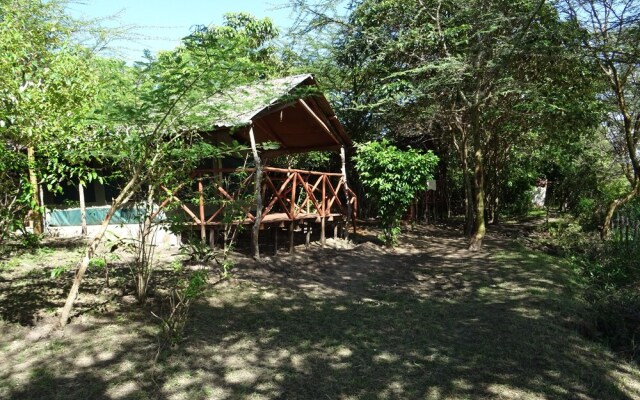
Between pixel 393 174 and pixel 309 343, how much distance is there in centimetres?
686

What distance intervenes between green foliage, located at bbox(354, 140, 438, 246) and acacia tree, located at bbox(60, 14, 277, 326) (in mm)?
6266

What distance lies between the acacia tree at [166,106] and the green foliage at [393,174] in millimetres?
6266

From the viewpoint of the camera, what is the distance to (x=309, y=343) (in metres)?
4.68

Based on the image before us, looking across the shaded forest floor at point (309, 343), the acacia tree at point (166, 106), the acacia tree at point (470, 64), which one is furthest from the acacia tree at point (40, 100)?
the acacia tree at point (470, 64)

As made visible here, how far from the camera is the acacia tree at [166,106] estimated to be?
397 centimetres

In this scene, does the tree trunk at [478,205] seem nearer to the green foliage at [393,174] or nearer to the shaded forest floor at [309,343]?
the green foliage at [393,174]

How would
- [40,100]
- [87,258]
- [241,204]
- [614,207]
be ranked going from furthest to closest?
[614,207] < [241,204] < [87,258] < [40,100]

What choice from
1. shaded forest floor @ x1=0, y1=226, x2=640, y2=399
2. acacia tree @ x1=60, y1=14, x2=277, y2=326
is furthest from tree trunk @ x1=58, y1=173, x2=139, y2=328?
shaded forest floor @ x1=0, y1=226, x2=640, y2=399

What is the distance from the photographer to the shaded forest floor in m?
3.63

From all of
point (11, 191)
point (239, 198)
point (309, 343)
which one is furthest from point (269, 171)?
point (309, 343)

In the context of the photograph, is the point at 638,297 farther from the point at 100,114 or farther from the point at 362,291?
the point at 100,114

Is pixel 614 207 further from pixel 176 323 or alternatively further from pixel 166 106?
pixel 166 106

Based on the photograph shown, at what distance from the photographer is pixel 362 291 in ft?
23.8

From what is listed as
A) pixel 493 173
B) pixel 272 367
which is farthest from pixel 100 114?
pixel 493 173
